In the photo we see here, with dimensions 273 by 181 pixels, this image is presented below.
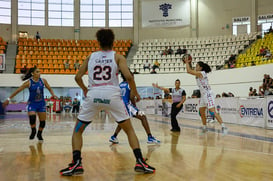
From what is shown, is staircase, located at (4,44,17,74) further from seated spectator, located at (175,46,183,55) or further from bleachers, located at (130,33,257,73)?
seated spectator, located at (175,46,183,55)

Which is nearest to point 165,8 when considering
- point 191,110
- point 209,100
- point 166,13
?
point 166,13

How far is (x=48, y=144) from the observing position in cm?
724

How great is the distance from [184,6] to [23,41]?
16.1 m

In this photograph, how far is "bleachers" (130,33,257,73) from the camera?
27.2 metres

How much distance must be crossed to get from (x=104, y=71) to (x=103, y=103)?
1.33ft

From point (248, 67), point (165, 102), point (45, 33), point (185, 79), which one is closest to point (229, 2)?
point (185, 79)

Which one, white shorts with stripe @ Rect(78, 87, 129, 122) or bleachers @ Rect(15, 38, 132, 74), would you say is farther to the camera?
bleachers @ Rect(15, 38, 132, 74)

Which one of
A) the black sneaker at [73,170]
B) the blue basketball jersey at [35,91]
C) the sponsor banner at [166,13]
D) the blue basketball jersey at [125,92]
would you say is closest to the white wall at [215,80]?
the sponsor banner at [166,13]

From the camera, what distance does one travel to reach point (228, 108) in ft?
47.2

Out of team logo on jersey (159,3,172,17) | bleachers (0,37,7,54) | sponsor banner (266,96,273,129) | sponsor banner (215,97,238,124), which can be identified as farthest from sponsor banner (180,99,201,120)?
bleachers (0,37,7,54)

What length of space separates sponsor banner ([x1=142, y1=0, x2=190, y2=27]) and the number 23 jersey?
29.4m

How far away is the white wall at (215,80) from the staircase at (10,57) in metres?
1.06

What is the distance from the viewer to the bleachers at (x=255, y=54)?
72.2 feet

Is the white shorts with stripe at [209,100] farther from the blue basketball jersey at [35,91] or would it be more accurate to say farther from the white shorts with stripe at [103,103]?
the white shorts with stripe at [103,103]
